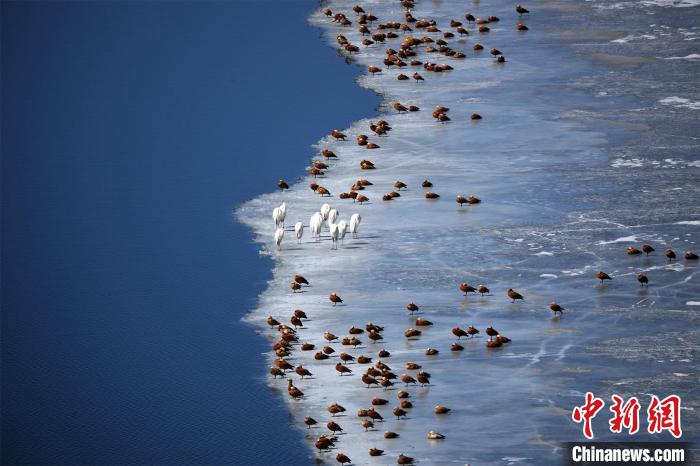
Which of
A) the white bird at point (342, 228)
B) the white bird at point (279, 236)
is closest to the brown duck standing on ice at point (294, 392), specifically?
the white bird at point (342, 228)

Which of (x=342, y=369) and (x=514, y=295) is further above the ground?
(x=514, y=295)

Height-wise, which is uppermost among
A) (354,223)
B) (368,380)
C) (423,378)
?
(354,223)

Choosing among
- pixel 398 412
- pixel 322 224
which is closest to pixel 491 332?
pixel 398 412

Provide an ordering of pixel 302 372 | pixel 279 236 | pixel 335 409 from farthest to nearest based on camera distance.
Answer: pixel 279 236, pixel 302 372, pixel 335 409

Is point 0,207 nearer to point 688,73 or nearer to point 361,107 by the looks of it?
point 361,107

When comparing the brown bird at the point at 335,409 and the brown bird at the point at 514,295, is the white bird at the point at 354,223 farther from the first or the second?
the brown bird at the point at 335,409

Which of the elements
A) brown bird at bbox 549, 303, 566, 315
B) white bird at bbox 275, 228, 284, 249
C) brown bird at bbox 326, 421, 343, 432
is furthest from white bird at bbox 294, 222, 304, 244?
brown bird at bbox 326, 421, 343, 432

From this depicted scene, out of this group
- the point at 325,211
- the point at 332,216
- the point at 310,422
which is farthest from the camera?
the point at 325,211

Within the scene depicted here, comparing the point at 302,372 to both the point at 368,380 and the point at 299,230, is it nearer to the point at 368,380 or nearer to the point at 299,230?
the point at 368,380

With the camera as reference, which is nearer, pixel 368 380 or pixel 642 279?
pixel 368 380
